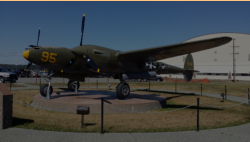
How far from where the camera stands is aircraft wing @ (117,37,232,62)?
392 inches

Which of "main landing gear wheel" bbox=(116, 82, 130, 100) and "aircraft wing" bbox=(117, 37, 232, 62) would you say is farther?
"main landing gear wheel" bbox=(116, 82, 130, 100)

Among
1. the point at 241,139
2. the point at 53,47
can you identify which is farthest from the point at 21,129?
the point at 241,139

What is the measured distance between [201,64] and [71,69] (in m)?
51.1

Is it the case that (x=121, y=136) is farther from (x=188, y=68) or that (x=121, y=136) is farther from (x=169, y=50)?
(x=188, y=68)

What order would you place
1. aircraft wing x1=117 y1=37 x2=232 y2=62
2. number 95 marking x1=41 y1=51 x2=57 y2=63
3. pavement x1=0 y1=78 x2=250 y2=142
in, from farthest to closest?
number 95 marking x1=41 y1=51 x2=57 y2=63, aircraft wing x1=117 y1=37 x2=232 y2=62, pavement x1=0 y1=78 x2=250 y2=142

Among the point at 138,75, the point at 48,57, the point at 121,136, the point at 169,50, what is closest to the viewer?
the point at 121,136

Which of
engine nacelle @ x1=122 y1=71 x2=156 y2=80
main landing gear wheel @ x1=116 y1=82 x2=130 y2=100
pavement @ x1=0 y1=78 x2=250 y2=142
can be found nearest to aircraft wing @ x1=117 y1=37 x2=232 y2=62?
engine nacelle @ x1=122 y1=71 x2=156 y2=80

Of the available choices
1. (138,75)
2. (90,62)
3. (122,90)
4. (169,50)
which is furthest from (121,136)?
(138,75)

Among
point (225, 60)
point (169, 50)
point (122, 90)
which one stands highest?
point (225, 60)

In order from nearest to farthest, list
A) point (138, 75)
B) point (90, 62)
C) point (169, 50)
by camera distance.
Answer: point (90, 62), point (169, 50), point (138, 75)

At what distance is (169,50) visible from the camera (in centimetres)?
1152

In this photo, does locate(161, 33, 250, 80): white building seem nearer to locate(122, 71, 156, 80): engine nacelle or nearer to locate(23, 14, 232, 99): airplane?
locate(122, 71, 156, 80): engine nacelle

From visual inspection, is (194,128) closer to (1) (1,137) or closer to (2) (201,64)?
(1) (1,137)

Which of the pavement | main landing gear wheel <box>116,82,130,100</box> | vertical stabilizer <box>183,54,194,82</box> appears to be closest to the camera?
the pavement
